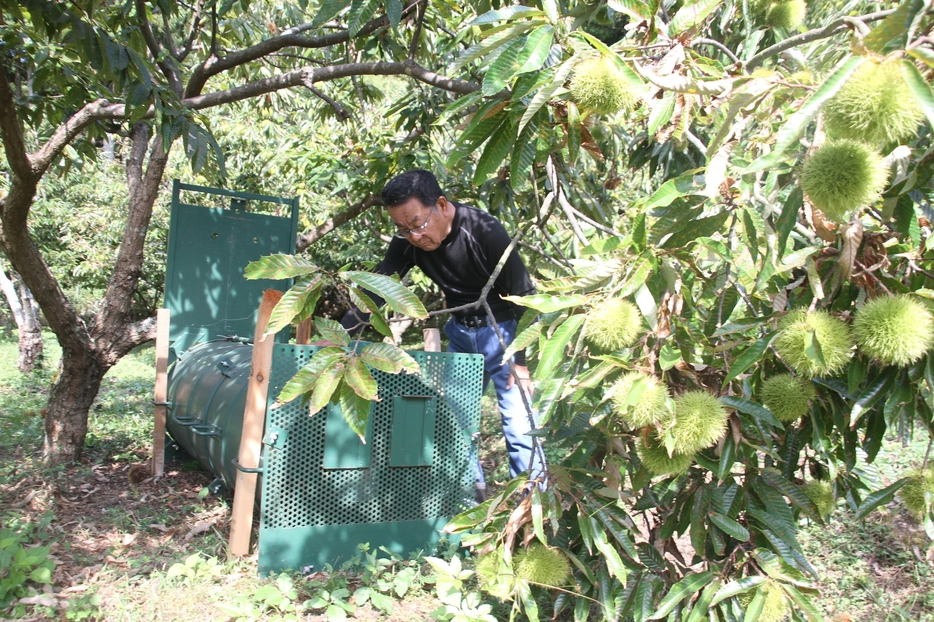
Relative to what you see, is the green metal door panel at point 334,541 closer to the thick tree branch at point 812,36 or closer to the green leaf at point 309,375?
the green leaf at point 309,375

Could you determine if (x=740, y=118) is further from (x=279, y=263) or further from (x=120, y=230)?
(x=120, y=230)

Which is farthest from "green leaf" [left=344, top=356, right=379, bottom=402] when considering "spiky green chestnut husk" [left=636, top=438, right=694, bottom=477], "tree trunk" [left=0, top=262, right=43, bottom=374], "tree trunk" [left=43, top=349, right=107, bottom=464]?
"tree trunk" [left=0, top=262, right=43, bottom=374]

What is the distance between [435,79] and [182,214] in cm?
239

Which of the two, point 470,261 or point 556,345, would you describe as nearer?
point 556,345

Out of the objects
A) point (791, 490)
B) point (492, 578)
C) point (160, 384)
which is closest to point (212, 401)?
point (160, 384)

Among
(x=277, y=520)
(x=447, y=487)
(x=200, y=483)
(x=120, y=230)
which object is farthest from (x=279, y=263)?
(x=120, y=230)

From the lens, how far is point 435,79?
120 inches

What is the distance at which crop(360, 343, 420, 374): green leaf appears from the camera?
6.14 ft

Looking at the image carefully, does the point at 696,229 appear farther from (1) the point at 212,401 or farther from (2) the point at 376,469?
(1) the point at 212,401

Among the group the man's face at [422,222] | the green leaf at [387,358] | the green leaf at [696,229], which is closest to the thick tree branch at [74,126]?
the man's face at [422,222]

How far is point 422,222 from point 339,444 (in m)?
0.99

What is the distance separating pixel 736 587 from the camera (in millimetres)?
1670

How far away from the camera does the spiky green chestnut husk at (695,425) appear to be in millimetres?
1472

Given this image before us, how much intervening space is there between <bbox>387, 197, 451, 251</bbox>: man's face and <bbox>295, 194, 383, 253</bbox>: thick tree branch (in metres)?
1.60
